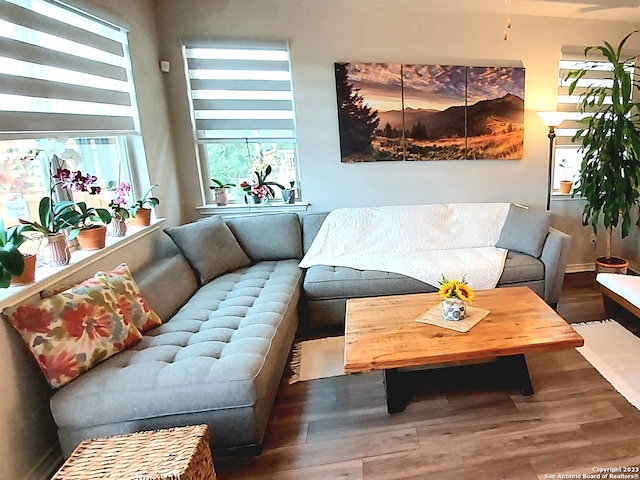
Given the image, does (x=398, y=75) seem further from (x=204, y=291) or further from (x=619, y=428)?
(x=619, y=428)

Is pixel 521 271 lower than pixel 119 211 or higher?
lower

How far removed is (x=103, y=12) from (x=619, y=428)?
3588mm

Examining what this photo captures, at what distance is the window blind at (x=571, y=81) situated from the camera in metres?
3.59

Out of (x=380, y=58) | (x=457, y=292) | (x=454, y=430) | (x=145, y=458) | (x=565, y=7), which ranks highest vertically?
(x=565, y=7)

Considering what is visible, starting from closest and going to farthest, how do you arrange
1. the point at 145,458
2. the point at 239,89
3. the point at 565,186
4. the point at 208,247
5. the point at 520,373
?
the point at 145,458 → the point at 520,373 → the point at 208,247 → the point at 239,89 → the point at 565,186

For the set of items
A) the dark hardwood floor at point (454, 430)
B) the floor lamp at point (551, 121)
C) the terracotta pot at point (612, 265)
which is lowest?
the dark hardwood floor at point (454, 430)

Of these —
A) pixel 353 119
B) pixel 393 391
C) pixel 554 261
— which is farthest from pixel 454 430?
pixel 353 119

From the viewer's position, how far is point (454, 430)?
187 centimetres

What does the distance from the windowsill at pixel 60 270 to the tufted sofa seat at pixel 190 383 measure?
0.32m

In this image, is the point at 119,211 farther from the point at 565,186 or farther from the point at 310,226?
the point at 565,186

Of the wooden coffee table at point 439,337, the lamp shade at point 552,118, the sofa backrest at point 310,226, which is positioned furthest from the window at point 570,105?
the sofa backrest at point 310,226

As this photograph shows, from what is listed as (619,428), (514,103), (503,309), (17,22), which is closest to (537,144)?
(514,103)

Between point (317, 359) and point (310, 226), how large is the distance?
3.99 feet

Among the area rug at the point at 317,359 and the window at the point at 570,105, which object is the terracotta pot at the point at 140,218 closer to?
the area rug at the point at 317,359
